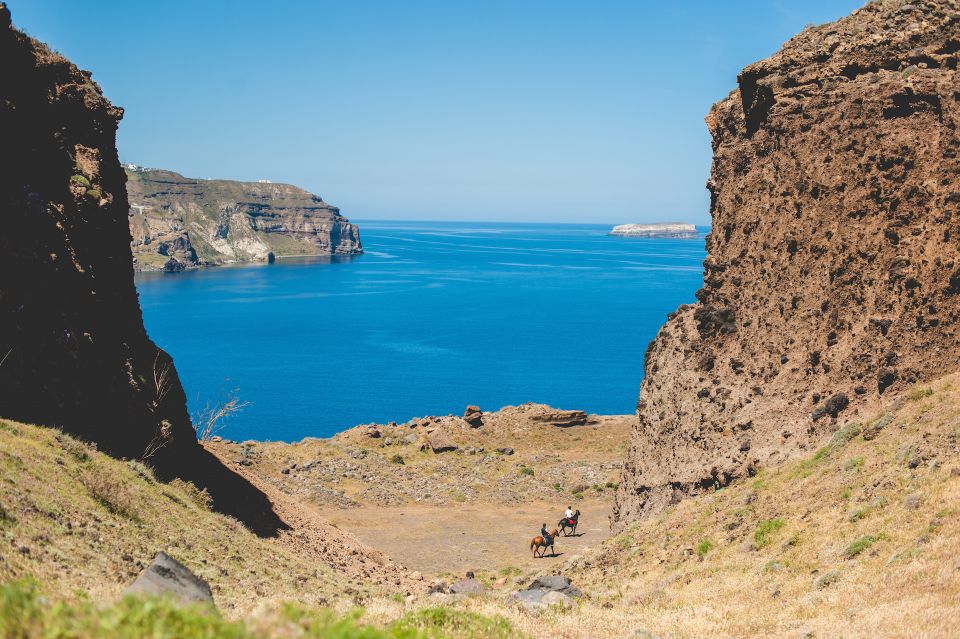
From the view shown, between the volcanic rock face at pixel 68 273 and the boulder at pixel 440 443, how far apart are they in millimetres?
25702

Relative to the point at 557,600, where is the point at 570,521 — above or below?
below

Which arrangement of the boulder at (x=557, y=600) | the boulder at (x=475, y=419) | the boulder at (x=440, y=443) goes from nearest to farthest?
the boulder at (x=557, y=600) → the boulder at (x=440, y=443) → the boulder at (x=475, y=419)

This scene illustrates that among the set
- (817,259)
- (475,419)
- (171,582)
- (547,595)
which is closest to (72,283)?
(171,582)

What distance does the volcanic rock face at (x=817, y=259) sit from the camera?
23062 millimetres

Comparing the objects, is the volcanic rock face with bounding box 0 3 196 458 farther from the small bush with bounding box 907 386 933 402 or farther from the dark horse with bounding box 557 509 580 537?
the small bush with bounding box 907 386 933 402

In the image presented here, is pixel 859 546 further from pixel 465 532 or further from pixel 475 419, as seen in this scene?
pixel 475 419

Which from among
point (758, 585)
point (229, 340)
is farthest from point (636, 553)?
point (229, 340)

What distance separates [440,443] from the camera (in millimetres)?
50469

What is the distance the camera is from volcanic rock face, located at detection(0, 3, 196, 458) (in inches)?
844

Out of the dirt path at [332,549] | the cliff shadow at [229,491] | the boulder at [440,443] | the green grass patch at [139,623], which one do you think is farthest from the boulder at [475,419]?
the green grass patch at [139,623]

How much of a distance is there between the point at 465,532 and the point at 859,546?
927 inches

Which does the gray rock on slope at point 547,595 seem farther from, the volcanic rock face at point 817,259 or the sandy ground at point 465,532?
the sandy ground at point 465,532

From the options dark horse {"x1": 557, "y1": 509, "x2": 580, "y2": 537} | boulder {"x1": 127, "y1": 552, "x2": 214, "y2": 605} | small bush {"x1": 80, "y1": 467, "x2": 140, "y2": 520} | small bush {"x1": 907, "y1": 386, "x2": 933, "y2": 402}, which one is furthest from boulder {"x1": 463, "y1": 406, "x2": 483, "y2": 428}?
boulder {"x1": 127, "y1": 552, "x2": 214, "y2": 605}

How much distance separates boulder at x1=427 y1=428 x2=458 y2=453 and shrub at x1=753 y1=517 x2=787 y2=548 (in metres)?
32.5
